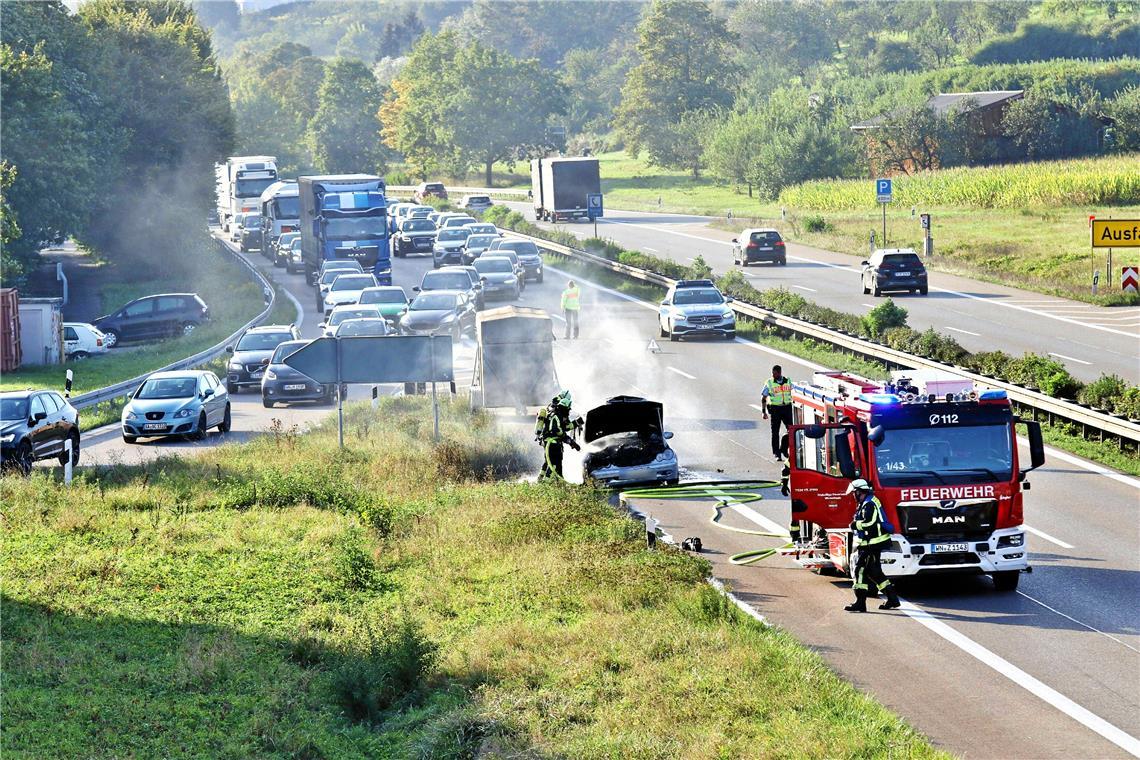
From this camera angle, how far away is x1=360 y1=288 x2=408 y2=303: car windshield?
46.6 meters

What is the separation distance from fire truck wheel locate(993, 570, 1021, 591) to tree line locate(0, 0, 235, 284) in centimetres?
3918

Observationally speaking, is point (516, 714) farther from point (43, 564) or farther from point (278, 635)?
point (43, 564)

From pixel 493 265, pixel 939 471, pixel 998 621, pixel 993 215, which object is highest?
pixel 993 215

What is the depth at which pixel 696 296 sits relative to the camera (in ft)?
143

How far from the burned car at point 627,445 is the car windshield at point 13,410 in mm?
10670

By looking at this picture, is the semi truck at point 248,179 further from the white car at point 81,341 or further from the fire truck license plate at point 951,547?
the fire truck license plate at point 951,547

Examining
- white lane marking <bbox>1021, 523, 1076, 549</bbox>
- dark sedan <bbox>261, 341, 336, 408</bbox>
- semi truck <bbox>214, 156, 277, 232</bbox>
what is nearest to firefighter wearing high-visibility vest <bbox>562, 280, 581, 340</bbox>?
dark sedan <bbox>261, 341, 336, 408</bbox>

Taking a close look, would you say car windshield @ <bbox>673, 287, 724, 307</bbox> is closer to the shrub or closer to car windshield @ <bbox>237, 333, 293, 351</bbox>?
the shrub

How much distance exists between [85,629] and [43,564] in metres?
3.19

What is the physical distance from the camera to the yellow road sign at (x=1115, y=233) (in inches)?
1724

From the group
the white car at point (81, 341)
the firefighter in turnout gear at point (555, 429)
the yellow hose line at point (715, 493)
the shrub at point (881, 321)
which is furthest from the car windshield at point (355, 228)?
the firefighter in turnout gear at point (555, 429)

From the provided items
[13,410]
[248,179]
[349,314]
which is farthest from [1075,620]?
[248,179]

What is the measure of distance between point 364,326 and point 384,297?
A: 6.70m

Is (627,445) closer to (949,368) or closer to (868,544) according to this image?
(868,544)
